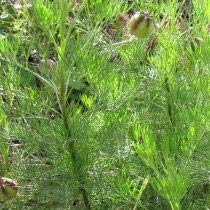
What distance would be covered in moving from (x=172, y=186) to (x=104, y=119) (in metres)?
0.32

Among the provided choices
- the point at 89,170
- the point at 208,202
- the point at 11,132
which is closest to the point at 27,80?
the point at 11,132

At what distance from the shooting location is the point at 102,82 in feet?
3.28

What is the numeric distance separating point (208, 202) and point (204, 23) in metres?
0.38

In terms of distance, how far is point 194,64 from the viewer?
1053mm

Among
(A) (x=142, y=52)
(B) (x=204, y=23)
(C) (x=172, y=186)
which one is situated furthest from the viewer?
(A) (x=142, y=52)

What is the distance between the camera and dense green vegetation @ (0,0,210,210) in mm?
929

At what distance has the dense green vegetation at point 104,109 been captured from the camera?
929 mm

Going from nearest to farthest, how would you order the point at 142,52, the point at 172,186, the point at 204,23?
the point at 172,186
the point at 204,23
the point at 142,52

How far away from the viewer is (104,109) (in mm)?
1041

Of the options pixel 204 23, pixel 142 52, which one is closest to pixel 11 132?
pixel 142 52

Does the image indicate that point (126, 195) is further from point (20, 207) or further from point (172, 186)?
point (20, 207)

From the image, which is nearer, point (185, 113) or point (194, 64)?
point (185, 113)

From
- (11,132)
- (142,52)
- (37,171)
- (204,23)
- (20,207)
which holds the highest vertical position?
(204,23)

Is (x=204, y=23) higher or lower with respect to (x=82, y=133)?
higher
